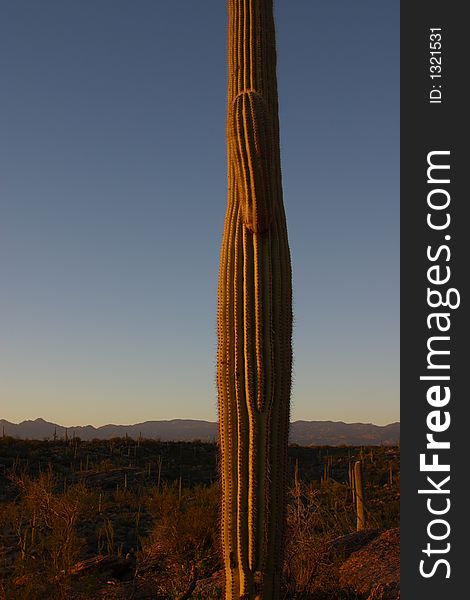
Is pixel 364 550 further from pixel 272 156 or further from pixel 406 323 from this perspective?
pixel 272 156

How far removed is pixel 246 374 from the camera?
602cm

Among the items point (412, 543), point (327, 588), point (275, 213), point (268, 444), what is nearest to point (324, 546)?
point (327, 588)

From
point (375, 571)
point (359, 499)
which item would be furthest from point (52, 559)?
point (359, 499)

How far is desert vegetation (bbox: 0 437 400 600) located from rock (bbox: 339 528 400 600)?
0.18 metres

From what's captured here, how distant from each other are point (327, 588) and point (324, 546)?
0.60 meters

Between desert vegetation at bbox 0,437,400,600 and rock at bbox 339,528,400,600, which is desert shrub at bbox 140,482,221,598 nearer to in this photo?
desert vegetation at bbox 0,437,400,600

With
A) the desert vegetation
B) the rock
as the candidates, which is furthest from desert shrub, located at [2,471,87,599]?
the rock

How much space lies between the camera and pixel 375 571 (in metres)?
8.58

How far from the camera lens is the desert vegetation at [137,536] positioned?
8.28 meters

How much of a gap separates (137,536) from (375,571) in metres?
8.01

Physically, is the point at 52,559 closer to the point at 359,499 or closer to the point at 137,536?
the point at 137,536

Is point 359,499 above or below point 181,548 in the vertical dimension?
above

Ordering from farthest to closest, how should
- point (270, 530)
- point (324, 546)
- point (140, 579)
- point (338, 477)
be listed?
point (338, 477), point (140, 579), point (324, 546), point (270, 530)

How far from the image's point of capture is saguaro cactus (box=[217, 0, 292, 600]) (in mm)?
5918
